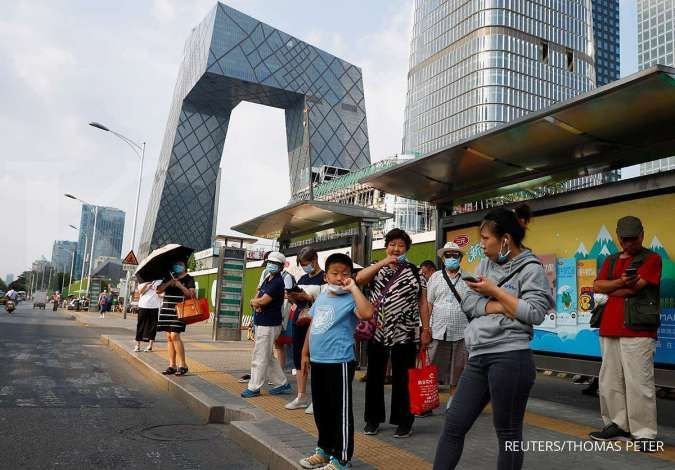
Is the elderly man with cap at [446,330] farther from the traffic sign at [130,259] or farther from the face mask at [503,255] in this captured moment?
the traffic sign at [130,259]

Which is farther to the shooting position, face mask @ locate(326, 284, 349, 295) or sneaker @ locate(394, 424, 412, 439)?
sneaker @ locate(394, 424, 412, 439)

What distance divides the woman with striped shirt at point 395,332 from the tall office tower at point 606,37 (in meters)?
168

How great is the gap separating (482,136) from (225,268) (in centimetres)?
1115

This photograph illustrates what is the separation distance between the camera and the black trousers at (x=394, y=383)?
4.72 m

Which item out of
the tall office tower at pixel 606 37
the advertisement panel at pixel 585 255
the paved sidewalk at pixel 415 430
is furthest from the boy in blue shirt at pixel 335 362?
the tall office tower at pixel 606 37

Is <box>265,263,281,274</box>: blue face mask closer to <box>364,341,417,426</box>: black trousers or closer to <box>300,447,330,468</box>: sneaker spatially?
<box>364,341,417,426</box>: black trousers

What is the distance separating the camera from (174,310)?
775 centimetres

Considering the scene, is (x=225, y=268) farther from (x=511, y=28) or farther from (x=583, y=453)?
(x=511, y=28)

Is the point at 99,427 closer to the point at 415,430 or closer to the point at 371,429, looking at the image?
the point at 371,429

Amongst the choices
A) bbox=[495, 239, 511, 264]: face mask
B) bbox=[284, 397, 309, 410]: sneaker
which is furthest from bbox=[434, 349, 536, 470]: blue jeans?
bbox=[284, 397, 309, 410]: sneaker

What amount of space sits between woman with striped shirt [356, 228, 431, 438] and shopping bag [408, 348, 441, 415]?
6.6 inches

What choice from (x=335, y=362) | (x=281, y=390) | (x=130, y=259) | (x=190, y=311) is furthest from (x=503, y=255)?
(x=130, y=259)

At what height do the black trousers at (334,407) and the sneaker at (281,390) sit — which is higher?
the black trousers at (334,407)

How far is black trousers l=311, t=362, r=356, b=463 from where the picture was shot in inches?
142
